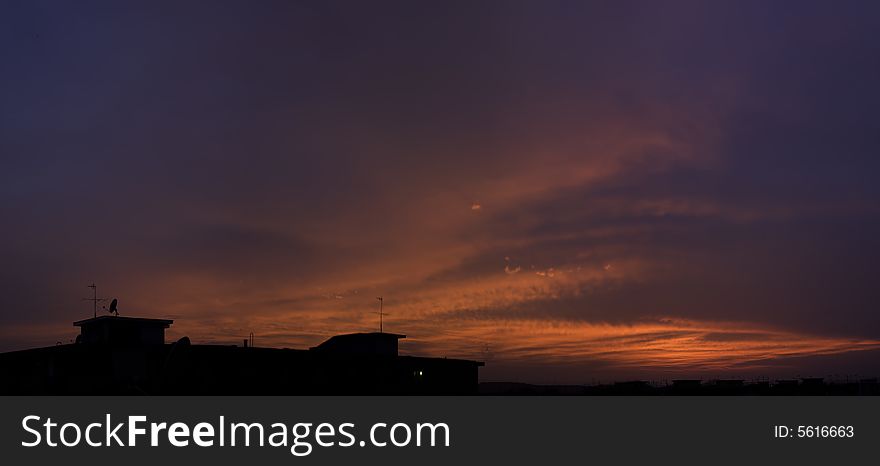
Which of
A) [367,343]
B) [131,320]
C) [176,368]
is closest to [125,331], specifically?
[131,320]

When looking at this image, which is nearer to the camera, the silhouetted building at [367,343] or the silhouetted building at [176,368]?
the silhouetted building at [176,368]

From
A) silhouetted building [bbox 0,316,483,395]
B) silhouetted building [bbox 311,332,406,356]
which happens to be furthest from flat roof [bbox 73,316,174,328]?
silhouetted building [bbox 311,332,406,356]

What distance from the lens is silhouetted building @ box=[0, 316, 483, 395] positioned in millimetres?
41000

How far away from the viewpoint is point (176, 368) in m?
41.0

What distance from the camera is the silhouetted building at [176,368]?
41.0 meters

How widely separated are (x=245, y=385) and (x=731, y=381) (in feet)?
212

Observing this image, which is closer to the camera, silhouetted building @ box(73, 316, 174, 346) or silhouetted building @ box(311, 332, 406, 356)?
silhouetted building @ box(73, 316, 174, 346)

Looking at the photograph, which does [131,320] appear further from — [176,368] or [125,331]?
[176,368]

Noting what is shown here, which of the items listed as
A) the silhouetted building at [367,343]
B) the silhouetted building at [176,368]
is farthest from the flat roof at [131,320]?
the silhouetted building at [367,343]

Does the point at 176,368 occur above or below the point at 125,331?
below

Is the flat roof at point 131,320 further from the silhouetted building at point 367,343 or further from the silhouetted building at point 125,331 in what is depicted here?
the silhouetted building at point 367,343

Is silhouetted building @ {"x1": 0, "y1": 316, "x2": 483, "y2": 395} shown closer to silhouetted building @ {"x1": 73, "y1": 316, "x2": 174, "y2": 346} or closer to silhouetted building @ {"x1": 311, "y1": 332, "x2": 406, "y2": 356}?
silhouetted building @ {"x1": 73, "y1": 316, "x2": 174, "y2": 346}
